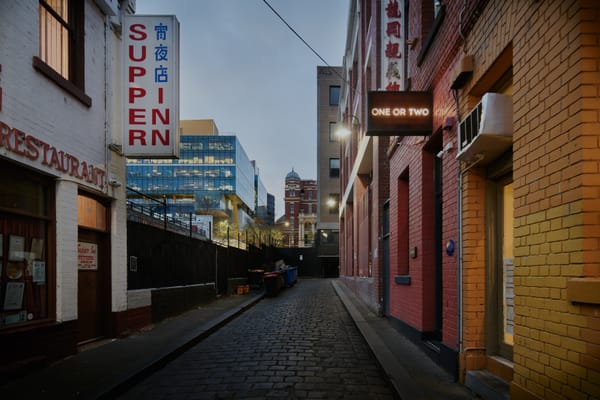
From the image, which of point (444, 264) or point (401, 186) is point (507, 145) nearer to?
point (444, 264)

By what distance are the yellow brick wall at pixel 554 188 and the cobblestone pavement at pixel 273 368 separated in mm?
2315

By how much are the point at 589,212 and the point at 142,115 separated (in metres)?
8.26

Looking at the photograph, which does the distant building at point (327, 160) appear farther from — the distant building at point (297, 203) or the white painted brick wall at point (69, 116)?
the distant building at point (297, 203)

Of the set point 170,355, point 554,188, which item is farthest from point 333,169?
point 554,188

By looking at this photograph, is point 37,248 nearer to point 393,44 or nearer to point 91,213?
point 91,213

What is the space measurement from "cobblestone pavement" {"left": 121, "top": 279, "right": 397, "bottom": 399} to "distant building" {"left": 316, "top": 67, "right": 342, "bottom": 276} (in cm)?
3993

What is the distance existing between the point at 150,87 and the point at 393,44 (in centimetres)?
512

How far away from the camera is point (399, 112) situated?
25.5 feet

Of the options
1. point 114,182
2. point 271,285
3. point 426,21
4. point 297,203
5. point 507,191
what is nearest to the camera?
point 507,191

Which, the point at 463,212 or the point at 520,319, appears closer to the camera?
the point at 520,319

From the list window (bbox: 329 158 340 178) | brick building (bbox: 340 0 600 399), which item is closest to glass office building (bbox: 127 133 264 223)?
window (bbox: 329 158 340 178)

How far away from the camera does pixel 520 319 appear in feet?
14.3

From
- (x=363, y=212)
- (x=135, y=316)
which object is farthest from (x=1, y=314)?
(x=363, y=212)

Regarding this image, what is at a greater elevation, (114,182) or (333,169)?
(333,169)
